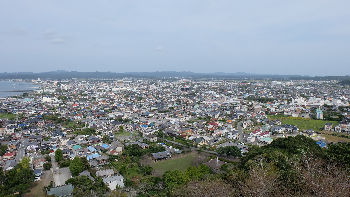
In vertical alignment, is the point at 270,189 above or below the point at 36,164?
above

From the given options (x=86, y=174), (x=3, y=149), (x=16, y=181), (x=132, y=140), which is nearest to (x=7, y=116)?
(x=3, y=149)

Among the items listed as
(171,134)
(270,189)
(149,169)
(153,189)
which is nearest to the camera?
(270,189)

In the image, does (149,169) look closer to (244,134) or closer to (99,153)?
→ (99,153)

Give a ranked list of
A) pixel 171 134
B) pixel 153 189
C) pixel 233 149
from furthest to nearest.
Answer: pixel 171 134
pixel 233 149
pixel 153 189

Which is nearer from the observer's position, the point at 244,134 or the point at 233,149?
the point at 233,149

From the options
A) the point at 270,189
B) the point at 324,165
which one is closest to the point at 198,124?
the point at 324,165

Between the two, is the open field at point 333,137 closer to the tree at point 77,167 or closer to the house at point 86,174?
the house at point 86,174
